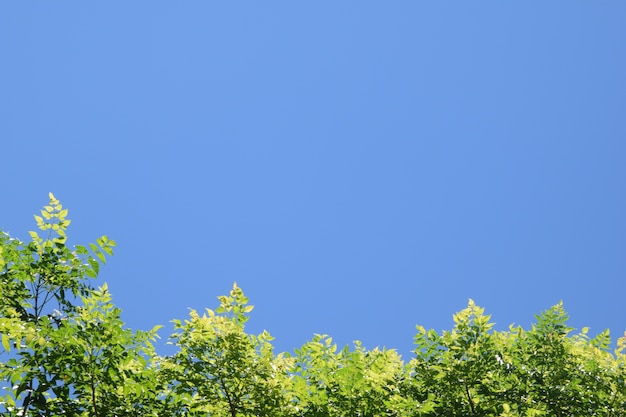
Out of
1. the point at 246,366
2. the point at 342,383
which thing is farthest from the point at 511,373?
the point at 246,366

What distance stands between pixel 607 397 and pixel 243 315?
689 centimetres

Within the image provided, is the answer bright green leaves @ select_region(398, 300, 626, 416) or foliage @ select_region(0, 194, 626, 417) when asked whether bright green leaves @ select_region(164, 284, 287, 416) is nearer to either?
foliage @ select_region(0, 194, 626, 417)

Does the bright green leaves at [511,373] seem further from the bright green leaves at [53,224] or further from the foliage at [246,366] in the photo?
the bright green leaves at [53,224]

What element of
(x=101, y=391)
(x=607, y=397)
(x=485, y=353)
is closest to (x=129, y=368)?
(x=101, y=391)

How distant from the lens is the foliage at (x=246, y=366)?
973 centimetres

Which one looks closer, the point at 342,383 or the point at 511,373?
the point at 342,383

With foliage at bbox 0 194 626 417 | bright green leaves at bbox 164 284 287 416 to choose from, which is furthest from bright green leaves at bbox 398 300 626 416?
bright green leaves at bbox 164 284 287 416

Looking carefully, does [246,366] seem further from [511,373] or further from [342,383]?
[511,373]

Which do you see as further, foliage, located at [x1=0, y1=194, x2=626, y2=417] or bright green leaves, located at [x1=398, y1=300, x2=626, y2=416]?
bright green leaves, located at [x1=398, y1=300, x2=626, y2=416]

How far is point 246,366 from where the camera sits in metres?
11.6

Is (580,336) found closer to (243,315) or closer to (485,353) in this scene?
(485,353)

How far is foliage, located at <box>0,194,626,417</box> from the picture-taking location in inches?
383

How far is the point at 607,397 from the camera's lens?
498 inches

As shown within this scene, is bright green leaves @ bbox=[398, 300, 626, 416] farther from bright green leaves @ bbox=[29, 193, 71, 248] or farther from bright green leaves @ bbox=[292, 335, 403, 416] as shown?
bright green leaves @ bbox=[29, 193, 71, 248]
